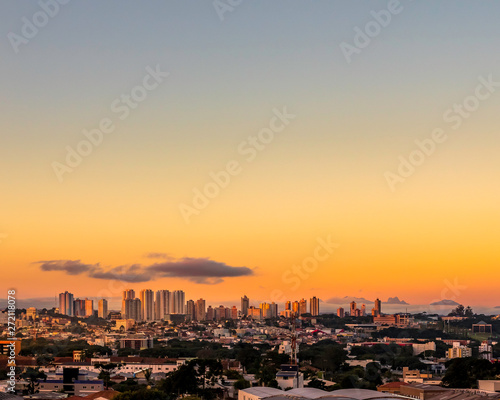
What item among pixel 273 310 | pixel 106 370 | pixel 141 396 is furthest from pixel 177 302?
pixel 141 396

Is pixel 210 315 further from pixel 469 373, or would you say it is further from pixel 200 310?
pixel 469 373

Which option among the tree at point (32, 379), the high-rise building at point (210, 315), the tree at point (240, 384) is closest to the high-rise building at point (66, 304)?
the high-rise building at point (210, 315)

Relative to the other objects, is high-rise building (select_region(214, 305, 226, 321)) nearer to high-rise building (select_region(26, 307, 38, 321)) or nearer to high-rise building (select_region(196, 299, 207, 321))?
high-rise building (select_region(196, 299, 207, 321))

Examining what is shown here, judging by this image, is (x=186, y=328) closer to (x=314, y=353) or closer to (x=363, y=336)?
(x=363, y=336)

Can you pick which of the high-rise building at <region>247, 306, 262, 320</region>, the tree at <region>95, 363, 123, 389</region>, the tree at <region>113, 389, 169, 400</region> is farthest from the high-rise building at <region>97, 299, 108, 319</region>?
the tree at <region>113, 389, 169, 400</region>

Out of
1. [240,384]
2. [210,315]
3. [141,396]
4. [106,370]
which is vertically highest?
[210,315]

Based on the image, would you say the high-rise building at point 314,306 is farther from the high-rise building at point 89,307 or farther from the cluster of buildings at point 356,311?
the high-rise building at point 89,307
